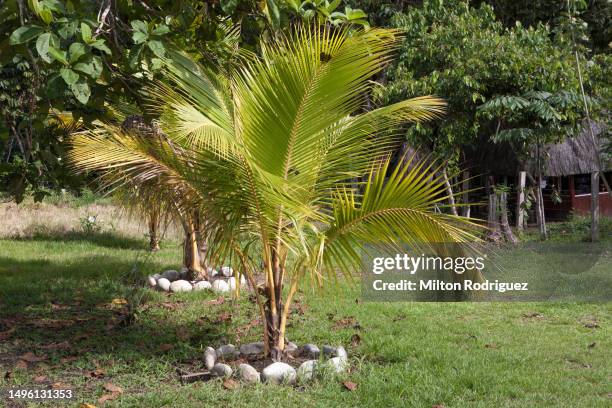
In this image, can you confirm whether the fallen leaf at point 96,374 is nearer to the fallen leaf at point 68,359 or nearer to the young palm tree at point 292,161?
the fallen leaf at point 68,359

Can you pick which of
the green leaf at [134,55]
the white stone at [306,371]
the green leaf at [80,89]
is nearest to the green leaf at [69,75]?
the green leaf at [80,89]

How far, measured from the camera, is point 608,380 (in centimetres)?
457

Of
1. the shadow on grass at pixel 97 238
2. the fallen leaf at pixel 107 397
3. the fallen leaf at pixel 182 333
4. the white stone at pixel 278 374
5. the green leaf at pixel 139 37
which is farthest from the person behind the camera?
the shadow on grass at pixel 97 238

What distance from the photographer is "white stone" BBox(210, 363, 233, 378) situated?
453 cm

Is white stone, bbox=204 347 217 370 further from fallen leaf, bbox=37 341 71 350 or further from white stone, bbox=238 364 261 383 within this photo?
fallen leaf, bbox=37 341 71 350

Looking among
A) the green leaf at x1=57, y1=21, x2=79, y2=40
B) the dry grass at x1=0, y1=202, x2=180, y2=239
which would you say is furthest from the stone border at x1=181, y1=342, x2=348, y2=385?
the dry grass at x1=0, y1=202, x2=180, y2=239

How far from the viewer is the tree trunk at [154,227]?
205 inches

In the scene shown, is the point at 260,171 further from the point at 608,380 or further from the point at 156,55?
the point at 608,380

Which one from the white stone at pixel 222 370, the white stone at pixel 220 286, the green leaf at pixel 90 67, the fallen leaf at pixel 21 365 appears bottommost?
the fallen leaf at pixel 21 365

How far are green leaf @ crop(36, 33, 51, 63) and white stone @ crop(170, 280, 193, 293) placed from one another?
448 cm

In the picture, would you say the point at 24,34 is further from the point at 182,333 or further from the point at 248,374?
the point at 182,333

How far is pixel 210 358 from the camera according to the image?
188 inches

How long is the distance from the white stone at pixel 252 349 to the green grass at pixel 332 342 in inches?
13.9

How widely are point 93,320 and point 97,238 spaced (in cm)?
602
